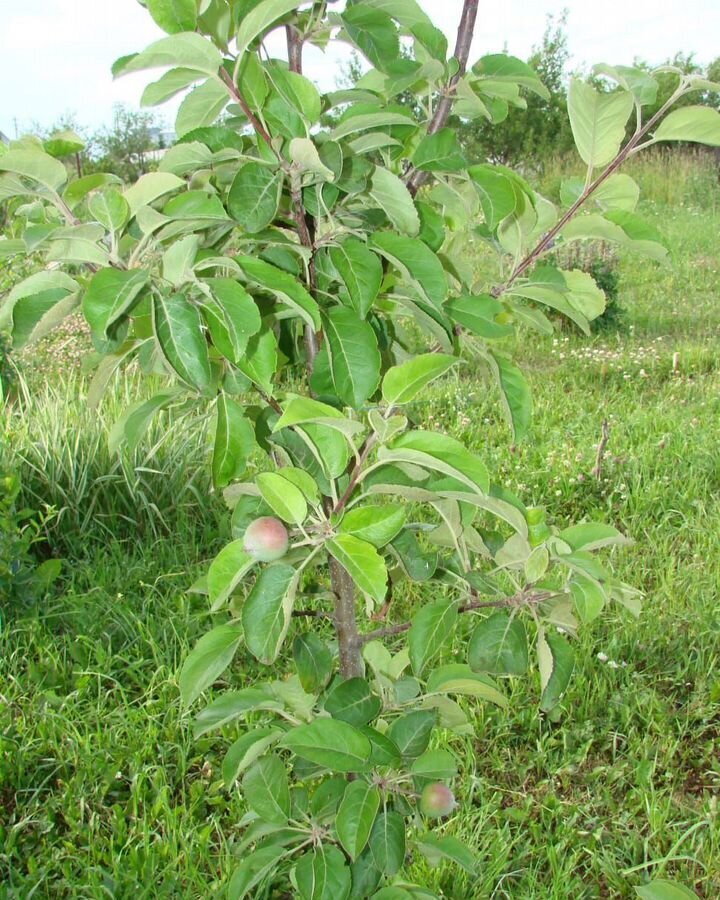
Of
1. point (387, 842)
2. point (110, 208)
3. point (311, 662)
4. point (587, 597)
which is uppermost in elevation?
point (110, 208)

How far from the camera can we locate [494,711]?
86.5 inches

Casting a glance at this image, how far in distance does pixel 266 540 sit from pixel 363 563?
0.11 meters

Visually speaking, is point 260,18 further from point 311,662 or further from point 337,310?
point 311,662

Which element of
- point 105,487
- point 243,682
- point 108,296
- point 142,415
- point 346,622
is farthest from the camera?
point 105,487

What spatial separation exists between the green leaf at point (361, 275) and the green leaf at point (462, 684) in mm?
538

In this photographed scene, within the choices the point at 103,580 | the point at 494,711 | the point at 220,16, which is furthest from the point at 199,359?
the point at 103,580

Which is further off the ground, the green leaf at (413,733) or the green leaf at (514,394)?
the green leaf at (514,394)

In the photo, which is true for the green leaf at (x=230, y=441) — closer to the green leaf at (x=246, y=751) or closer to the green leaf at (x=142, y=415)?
the green leaf at (x=142, y=415)

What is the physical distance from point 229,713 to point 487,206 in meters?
0.78

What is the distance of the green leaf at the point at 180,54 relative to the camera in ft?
2.53

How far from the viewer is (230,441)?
39.2 inches

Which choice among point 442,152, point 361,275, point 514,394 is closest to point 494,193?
point 442,152

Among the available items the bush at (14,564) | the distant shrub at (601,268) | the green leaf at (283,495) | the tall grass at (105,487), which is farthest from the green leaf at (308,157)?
the distant shrub at (601,268)

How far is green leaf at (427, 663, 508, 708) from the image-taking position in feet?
3.75
